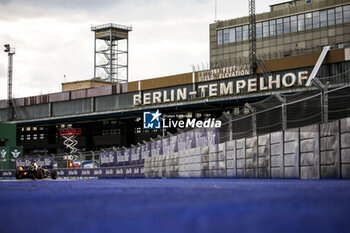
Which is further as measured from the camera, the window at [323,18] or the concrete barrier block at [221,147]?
the window at [323,18]

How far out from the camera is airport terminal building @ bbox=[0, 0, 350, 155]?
240ft

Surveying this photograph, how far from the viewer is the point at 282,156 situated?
20.3 metres

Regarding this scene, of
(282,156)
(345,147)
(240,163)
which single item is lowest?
(240,163)

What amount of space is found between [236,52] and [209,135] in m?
72.1

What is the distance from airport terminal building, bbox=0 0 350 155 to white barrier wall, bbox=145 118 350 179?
129ft

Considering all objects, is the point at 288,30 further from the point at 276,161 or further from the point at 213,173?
the point at 276,161

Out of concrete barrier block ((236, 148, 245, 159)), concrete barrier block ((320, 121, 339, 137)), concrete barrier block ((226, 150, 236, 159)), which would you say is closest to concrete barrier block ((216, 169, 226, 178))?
concrete barrier block ((226, 150, 236, 159))

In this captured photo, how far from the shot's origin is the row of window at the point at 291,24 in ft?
291

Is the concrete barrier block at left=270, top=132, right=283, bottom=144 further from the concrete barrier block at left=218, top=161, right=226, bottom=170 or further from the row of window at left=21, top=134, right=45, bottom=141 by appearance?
the row of window at left=21, top=134, right=45, bottom=141

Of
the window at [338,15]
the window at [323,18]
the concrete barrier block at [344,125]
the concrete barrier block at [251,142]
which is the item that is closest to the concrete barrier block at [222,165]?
the concrete barrier block at [251,142]

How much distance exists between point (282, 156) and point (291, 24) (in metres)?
76.4

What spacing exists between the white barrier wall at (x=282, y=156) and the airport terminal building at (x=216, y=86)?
39.2 meters

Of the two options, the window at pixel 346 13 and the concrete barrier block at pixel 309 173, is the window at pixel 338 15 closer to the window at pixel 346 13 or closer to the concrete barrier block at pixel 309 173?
the window at pixel 346 13

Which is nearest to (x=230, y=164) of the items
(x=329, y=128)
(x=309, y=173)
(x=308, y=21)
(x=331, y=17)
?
(x=309, y=173)
